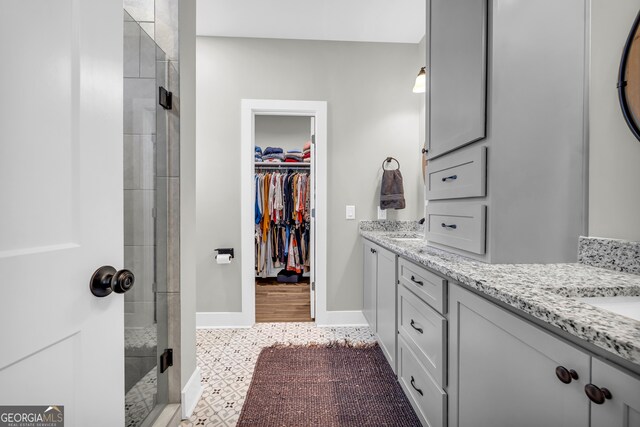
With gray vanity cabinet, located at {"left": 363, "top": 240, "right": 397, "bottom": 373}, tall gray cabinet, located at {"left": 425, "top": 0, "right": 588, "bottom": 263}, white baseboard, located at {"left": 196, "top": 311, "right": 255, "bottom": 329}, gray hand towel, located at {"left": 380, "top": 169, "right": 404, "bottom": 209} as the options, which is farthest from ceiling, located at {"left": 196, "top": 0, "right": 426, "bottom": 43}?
white baseboard, located at {"left": 196, "top": 311, "right": 255, "bottom": 329}

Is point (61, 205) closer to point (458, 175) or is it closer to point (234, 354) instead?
point (458, 175)

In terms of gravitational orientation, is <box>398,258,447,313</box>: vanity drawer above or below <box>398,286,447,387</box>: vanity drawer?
above

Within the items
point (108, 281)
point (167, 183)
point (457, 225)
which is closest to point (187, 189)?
point (167, 183)

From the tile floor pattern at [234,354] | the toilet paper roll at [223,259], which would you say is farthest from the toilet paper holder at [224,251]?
the tile floor pattern at [234,354]

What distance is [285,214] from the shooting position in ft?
13.5

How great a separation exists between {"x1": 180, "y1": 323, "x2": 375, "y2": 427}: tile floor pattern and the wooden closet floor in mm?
174

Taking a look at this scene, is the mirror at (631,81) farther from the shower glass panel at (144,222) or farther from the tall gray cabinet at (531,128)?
the shower glass panel at (144,222)

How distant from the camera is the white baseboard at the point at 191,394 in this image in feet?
5.13

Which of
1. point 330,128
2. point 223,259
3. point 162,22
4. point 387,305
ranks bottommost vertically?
point 387,305

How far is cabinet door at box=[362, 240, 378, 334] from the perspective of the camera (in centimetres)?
230

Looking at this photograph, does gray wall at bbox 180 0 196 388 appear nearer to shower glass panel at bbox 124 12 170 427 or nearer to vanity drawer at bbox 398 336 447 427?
shower glass panel at bbox 124 12 170 427

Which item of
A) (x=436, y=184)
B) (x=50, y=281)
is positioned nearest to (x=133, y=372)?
Answer: (x=50, y=281)

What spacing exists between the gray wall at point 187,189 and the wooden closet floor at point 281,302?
51.5 inches

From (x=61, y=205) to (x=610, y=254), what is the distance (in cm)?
161
